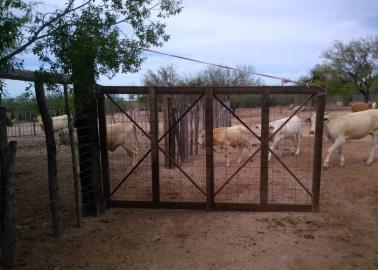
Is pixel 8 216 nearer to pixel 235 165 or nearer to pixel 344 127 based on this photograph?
pixel 235 165

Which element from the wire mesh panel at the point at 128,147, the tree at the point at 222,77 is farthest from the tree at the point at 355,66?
the wire mesh panel at the point at 128,147

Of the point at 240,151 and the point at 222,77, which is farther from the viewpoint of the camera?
the point at 222,77

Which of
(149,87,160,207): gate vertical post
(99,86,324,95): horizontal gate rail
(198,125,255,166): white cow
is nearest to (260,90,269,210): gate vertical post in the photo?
(99,86,324,95): horizontal gate rail

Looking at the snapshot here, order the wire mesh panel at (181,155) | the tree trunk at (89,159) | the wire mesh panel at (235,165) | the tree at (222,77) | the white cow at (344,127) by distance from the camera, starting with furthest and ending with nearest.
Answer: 1. the tree at (222,77)
2. the white cow at (344,127)
3. the wire mesh panel at (181,155)
4. the wire mesh panel at (235,165)
5. the tree trunk at (89,159)

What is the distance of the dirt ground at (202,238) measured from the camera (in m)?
5.58

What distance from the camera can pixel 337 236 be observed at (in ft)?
21.2

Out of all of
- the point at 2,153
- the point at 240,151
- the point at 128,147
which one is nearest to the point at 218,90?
the point at 2,153

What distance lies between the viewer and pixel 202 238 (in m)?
6.38

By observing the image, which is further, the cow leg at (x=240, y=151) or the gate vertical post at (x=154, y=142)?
the cow leg at (x=240, y=151)

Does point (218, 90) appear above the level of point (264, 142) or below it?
above

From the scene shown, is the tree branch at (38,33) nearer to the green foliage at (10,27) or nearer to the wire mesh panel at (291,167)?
the green foliage at (10,27)

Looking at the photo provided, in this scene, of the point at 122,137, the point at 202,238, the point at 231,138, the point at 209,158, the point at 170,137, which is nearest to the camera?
the point at 202,238

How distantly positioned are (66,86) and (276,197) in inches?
185

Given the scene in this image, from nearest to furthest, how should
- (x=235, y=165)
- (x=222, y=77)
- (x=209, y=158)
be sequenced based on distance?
(x=209, y=158) → (x=235, y=165) → (x=222, y=77)
